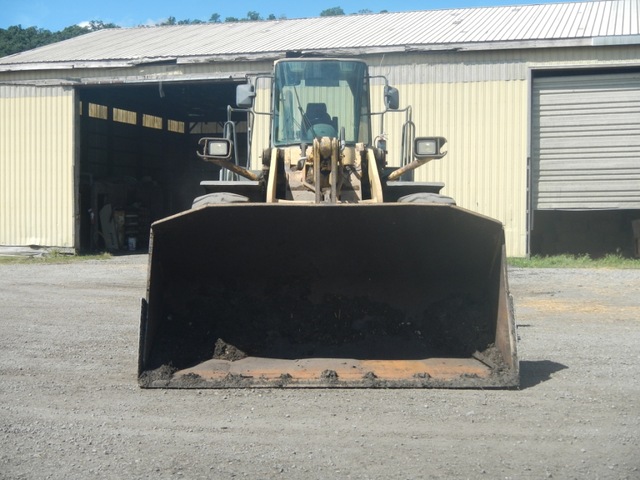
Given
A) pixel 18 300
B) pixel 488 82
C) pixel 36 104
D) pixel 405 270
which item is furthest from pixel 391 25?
pixel 405 270

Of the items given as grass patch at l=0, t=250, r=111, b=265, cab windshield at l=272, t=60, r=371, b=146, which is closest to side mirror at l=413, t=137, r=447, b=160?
cab windshield at l=272, t=60, r=371, b=146

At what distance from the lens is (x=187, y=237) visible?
23.6 ft

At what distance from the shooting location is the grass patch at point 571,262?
17438 mm


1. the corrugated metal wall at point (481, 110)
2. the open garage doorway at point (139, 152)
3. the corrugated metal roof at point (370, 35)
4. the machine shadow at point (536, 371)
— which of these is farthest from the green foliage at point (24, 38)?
the machine shadow at point (536, 371)

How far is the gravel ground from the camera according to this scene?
4.79 m

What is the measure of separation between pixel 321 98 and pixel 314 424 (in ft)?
15.6

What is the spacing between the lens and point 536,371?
7.28 m

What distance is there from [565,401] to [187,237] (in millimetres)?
3276

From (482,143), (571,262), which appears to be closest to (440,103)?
(482,143)

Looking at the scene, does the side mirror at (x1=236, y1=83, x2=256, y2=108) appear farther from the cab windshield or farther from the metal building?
the metal building

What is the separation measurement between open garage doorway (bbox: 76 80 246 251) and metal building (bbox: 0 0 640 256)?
0.08 m

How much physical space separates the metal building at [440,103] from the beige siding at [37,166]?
Result: 3cm

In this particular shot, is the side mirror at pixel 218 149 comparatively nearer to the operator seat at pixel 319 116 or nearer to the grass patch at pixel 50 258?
the operator seat at pixel 319 116

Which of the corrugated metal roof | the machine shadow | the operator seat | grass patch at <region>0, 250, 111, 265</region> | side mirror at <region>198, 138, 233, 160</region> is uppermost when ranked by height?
the corrugated metal roof
